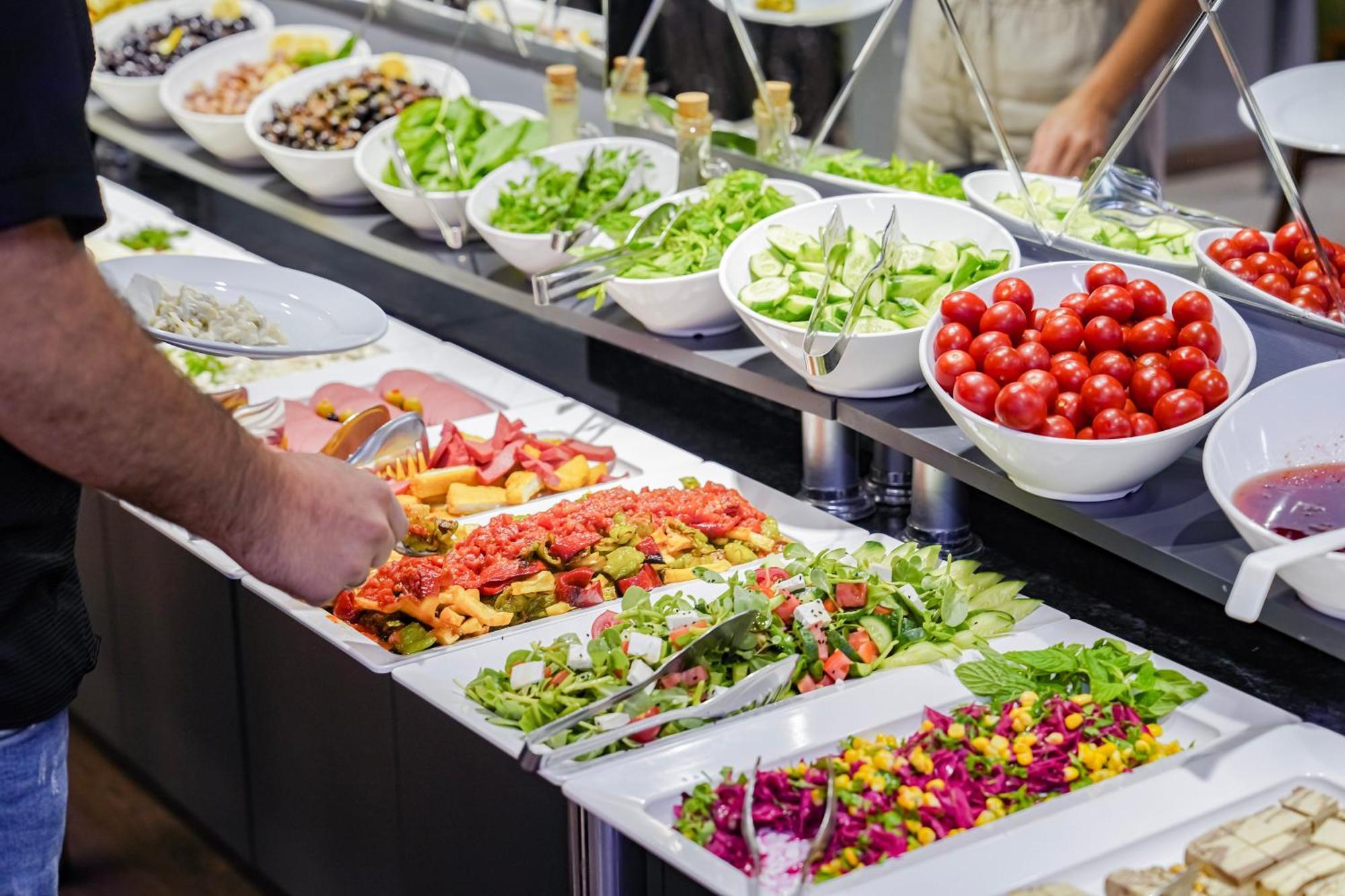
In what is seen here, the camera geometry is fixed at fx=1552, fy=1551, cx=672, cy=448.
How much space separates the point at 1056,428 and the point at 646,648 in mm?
552

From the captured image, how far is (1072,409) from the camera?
1853 millimetres

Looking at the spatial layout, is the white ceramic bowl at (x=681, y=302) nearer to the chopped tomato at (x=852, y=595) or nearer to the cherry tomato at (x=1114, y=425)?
the chopped tomato at (x=852, y=595)

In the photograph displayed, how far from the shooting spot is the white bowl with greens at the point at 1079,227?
88.4 inches

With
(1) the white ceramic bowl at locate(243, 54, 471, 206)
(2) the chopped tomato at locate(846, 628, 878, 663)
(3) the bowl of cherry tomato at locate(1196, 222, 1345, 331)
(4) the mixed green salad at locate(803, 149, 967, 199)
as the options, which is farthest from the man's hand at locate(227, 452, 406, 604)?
(1) the white ceramic bowl at locate(243, 54, 471, 206)

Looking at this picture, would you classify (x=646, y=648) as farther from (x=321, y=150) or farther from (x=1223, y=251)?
(x=321, y=150)

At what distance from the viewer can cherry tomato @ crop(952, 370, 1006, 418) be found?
6.21ft

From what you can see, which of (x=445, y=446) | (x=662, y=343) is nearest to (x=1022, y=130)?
(x=662, y=343)

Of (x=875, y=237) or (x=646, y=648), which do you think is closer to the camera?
(x=646, y=648)

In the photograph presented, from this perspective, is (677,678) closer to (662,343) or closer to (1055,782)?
(1055,782)

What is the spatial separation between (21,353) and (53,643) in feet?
1.70

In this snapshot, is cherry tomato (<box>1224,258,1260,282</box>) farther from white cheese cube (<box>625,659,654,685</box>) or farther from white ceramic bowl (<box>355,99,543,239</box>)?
white ceramic bowl (<box>355,99,543,239</box>)

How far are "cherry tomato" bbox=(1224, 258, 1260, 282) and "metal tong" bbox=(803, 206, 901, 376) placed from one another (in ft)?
1.50

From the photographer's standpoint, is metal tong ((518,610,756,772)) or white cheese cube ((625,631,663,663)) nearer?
metal tong ((518,610,756,772))

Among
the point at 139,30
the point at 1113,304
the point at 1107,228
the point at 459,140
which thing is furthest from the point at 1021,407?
the point at 139,30
